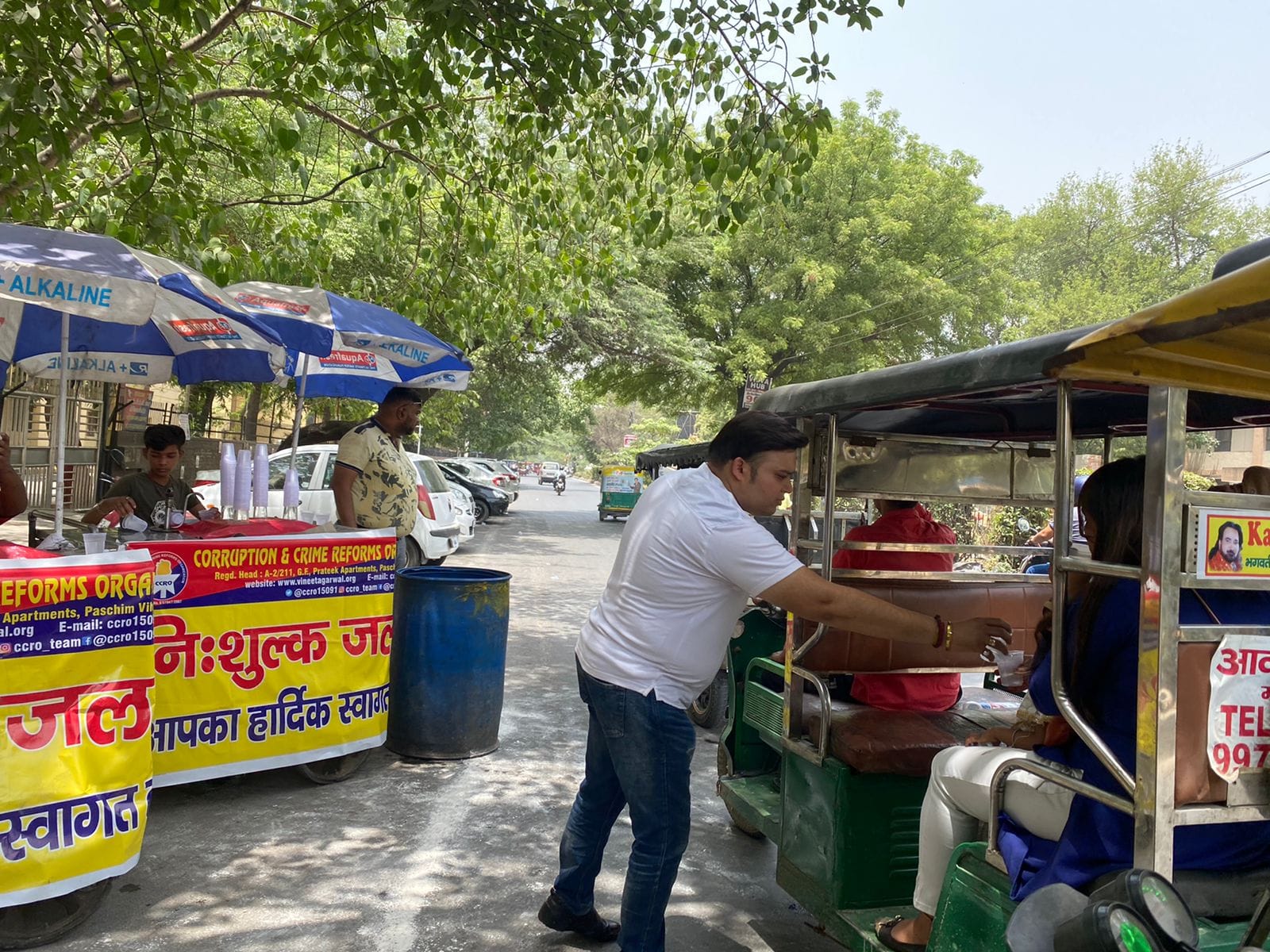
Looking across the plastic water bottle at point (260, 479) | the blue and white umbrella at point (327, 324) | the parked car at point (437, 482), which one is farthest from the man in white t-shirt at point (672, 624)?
the parked car at point (437, 482)

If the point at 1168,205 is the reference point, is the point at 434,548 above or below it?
below

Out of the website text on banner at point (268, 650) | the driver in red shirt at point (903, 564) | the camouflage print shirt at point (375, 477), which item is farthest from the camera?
the camouflage print shirt at point (375, 477)

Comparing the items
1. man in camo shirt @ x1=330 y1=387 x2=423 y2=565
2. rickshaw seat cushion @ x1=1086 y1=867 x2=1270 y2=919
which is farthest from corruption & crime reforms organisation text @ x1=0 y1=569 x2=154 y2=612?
rickshaw seat cushion @ x1=1086 y1=867 x2=1270 y2=919

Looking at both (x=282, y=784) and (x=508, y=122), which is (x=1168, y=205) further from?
(x=282, y=784)

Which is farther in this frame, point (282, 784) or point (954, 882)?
point (282, 784)

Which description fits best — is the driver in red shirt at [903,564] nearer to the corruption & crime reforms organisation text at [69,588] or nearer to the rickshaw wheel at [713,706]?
the rickshaw wheel at [713,706]

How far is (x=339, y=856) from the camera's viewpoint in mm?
4012

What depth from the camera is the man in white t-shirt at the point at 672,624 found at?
2773 mm

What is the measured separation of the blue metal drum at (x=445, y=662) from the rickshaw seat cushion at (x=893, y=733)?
2136 millimetres

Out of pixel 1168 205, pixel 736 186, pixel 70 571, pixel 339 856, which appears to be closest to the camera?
pixel 70 571

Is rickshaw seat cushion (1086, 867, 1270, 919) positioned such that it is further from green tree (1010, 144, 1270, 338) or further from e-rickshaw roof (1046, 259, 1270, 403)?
green tree (1010, 144, 1270, 338)

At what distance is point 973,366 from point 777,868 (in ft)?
6.94

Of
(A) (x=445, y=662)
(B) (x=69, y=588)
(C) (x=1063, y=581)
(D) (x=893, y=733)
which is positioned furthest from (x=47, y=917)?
(C) (x=1063, y=581)

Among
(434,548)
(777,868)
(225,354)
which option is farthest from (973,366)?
(434,548)
